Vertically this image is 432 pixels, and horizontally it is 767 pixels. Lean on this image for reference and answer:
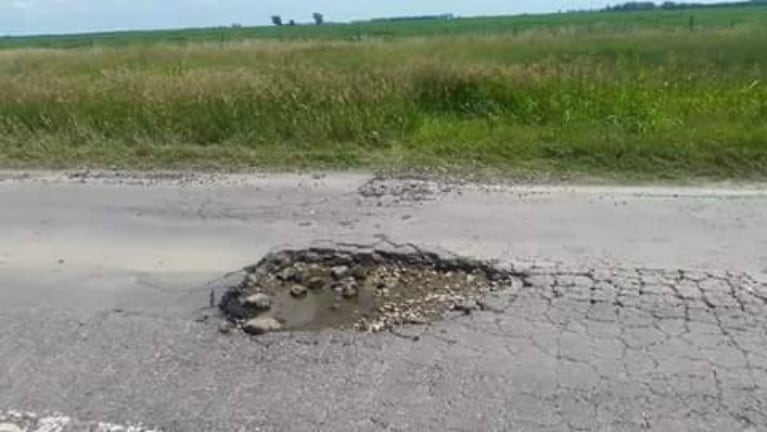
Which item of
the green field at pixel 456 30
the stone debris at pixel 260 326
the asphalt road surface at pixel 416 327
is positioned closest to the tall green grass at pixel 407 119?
the asphalt road surface at pixel 416 327

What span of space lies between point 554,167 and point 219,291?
13.1ft

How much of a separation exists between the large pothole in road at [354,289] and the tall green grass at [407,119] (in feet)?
9.00

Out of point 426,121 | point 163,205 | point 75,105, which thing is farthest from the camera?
point 75,105

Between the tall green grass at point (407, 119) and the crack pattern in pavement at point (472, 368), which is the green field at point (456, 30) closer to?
the tall green grass at point (407, 119)

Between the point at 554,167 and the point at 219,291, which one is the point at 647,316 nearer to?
the point at 219,291

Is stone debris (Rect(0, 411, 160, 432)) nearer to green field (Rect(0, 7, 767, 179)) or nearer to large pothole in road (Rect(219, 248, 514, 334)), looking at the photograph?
large pothole in road (Rect(219, 248, 514, 334))

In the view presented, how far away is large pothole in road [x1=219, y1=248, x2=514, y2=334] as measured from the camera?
3838mm

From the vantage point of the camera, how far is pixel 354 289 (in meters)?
4.23

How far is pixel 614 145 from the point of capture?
7.18 m

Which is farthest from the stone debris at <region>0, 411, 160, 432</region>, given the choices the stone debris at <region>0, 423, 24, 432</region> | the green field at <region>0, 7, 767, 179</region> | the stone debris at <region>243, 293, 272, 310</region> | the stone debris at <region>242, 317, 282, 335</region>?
the green field at <region>0, 7, 767, 179</region>

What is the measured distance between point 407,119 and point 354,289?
498 centimetres

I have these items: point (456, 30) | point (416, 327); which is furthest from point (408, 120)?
point (456, 30)

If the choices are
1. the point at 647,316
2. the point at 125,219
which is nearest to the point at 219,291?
the point at 125,219

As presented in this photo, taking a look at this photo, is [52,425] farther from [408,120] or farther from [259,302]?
[408,120]
